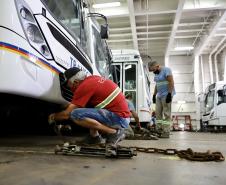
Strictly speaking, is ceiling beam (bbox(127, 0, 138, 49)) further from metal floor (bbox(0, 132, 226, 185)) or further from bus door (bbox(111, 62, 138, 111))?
metal floor (bbox(0, 132, 226, 185))

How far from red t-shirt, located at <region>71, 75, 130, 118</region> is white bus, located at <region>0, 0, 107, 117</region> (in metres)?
0.26

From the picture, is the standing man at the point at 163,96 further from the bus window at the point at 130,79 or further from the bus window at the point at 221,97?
the bus window at the point at 221,97

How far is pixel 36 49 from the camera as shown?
94.3 inches

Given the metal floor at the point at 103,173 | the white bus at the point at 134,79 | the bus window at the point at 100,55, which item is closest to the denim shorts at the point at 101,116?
the metal floor at the point at 103,173

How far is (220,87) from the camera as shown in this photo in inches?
539

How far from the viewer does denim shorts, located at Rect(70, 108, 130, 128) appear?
9.07ft

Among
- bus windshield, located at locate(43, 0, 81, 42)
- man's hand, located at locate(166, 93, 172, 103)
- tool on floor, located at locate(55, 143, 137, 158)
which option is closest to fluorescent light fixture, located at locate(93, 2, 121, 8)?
man's hand, located at locate(166, 93, 172, 103)

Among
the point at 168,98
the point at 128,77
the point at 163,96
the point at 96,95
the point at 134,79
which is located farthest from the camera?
the point at 128,77

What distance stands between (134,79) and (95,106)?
20.0ft

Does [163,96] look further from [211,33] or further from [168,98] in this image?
[211,33]

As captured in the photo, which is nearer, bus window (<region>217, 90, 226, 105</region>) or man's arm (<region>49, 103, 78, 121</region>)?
man's arm (<region>49, 103, 78, 121</region>)

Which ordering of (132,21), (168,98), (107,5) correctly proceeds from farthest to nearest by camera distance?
1. (132,21)
2. (107,5)
3. (168,98)

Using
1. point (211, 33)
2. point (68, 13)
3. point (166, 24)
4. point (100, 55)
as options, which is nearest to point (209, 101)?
point (211, 33)

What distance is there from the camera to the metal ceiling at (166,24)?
39.1 ft
